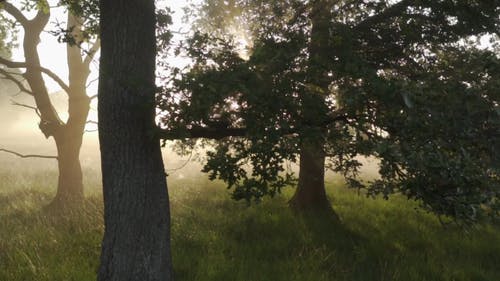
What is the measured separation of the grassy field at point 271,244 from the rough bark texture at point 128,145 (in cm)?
125

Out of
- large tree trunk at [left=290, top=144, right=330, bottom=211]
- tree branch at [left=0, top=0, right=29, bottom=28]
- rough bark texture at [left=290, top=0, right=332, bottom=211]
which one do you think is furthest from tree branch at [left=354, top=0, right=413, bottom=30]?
tree branch at [left=0, top=0, right=29, bottom=28]

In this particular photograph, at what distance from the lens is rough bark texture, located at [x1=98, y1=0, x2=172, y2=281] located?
537cm


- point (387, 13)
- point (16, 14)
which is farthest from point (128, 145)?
point (16, 14)

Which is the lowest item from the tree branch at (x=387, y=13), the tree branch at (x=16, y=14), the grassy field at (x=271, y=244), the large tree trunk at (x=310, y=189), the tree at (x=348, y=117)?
the grassy field at (x=271, y=244)

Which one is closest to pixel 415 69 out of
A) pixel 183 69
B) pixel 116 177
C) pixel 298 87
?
pixel 298 87

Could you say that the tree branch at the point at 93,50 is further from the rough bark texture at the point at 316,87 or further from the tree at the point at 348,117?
the tree at the point at 348,117

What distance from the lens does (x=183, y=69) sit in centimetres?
524

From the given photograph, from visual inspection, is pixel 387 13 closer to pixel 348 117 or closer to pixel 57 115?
pixel 348 117

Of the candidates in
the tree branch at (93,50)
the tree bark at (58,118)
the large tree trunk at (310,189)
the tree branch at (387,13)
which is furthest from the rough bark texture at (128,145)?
the tree branch at (93,50)

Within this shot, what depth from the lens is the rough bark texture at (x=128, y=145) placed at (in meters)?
5.37

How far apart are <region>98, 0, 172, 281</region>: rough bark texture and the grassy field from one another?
49.1 inches

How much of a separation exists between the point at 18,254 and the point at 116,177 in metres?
3.83

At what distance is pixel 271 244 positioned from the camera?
27.0 feet

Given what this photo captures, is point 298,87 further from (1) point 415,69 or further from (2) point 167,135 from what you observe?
(1) point 415,69
